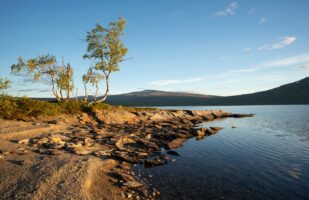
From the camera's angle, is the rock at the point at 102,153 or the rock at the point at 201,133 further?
the rock at the point at 201,133

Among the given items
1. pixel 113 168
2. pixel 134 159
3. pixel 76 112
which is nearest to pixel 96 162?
A: pixel 113 168

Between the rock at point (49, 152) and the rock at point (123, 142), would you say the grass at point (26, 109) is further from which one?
the rock at point (123, 142)

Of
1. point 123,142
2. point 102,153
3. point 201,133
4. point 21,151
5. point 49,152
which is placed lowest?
point 201,133

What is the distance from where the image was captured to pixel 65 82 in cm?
4422

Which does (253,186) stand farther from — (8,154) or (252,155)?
(8,154)

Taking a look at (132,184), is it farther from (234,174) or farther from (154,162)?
(234,174)

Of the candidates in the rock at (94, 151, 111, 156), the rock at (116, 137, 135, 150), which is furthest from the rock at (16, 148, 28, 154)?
the rock at (116, 137, 135, 150)

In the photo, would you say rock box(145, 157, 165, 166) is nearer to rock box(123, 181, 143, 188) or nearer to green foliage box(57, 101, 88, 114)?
rock box(123, 181, 143, 188)

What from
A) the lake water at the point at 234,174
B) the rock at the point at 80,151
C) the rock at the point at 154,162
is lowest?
the lake water at the point at 234,174

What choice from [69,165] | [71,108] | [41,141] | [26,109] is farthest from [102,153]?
[71,108]

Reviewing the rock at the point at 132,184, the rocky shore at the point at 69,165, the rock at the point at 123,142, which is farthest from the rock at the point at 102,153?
the rock at the point at 132,184

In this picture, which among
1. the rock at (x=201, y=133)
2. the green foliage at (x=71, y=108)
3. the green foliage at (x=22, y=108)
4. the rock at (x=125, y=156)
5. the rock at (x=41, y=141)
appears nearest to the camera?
the rock at (x=125, y=156)

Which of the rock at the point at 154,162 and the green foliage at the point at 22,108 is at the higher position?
the green foliage at the point at 22,108

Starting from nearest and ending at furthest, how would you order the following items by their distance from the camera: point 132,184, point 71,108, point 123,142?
point 132,184 < point 123,142 < point 71,108
